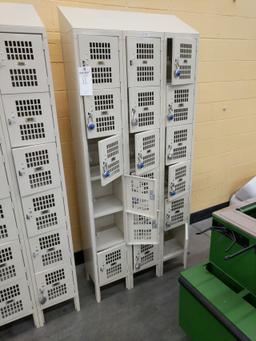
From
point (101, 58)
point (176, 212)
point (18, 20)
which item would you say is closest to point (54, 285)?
point (176, 212)

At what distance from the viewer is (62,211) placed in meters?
1.66

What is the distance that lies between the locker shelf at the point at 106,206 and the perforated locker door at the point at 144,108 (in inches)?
22.9

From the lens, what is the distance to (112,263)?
198 cm

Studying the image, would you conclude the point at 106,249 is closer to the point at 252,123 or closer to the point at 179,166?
the point at 179,166

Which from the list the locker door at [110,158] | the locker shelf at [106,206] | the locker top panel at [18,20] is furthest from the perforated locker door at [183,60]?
the locker shelf at [106,206]

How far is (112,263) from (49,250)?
1.71 feet

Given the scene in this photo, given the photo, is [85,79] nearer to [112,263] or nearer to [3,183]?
[3,183]

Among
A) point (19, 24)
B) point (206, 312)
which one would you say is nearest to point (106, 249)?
point (206, 312)

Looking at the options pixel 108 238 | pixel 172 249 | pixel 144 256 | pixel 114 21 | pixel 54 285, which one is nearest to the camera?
pixel 114 21

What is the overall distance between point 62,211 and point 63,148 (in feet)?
1.96

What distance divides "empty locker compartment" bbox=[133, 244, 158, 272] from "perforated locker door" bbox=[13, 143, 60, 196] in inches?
35.7

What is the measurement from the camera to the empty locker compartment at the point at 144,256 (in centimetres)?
208

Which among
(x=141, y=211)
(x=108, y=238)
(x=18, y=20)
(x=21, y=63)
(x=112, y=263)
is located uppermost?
(x=18, y=20)

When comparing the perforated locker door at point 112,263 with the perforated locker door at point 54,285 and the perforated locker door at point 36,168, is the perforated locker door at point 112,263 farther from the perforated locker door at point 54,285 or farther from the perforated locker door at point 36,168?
the perforated locker door at point 36,168
